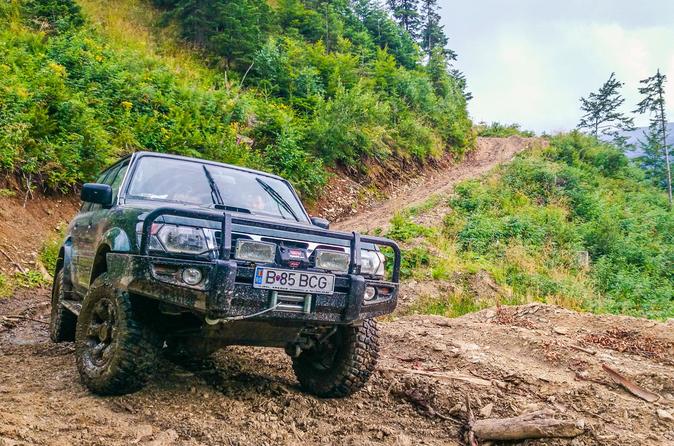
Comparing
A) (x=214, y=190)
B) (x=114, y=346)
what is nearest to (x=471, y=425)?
(x=114, y=346)

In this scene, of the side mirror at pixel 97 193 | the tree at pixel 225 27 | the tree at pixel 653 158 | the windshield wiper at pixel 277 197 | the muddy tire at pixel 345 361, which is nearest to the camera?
the muddy tire at pixel 345 361

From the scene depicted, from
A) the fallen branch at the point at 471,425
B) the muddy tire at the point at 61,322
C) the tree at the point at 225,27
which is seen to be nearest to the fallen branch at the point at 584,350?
the fallen branch at the point at 471,425

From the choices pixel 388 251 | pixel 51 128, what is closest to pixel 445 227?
pixel 388 251

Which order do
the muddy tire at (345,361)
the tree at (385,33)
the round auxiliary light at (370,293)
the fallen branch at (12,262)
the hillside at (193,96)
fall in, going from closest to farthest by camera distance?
the round auxiliary light at (370,293) < the muddy tire at (345,361) < the fallen branch at (12,262) < the hillside at (193,96) < the tree at (385,33)

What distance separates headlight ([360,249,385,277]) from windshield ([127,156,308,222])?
104 centimetres

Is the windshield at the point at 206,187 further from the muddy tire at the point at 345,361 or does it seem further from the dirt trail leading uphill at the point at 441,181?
the dirt trail leading uphill at the point at 441,181

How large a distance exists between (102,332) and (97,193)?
3.67 ft

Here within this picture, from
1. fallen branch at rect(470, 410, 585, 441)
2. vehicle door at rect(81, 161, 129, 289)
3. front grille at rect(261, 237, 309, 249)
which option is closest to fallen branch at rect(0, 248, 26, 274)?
vehicle door at rect(81, 161, 129, 289)

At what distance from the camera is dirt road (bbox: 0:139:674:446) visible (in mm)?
2898

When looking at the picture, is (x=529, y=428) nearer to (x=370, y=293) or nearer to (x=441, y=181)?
(x=370, y=293)

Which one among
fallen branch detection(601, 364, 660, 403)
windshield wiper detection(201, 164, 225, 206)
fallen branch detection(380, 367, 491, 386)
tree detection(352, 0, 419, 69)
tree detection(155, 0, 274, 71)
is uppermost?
tree detection(352, 0, 419, 69)

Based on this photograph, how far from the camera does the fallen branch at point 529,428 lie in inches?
123

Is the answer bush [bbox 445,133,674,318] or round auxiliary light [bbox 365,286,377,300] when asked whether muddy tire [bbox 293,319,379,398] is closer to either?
round auxiliary light [bbox 365,286,377,300]

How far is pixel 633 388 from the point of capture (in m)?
4.29
